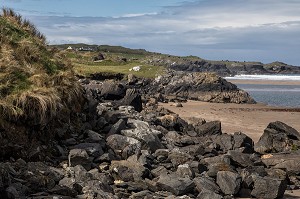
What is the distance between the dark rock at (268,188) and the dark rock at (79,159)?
16.4 feet

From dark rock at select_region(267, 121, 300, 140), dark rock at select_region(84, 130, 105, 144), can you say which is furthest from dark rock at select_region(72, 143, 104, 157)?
dark rock at select_region(267, 121, 300, 140)

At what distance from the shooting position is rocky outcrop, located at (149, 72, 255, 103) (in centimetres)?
5853

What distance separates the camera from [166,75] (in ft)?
229

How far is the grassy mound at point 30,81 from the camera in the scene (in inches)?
527

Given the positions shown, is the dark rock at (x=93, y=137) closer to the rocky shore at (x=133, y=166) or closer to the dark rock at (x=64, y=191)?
the rocky shore at (x=133, y=166)

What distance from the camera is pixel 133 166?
1403cm

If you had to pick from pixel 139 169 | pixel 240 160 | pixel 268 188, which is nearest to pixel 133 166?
pixel 139 169

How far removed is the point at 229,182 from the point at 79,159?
4484 mm

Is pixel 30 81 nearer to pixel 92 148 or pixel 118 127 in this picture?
pixel 92 148

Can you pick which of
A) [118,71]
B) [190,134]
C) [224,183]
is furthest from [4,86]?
[118,71]

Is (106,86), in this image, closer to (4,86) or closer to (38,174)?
(4,86)

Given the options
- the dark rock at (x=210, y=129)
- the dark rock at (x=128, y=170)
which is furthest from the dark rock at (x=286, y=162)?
the dark rock at (x=128, y=170)

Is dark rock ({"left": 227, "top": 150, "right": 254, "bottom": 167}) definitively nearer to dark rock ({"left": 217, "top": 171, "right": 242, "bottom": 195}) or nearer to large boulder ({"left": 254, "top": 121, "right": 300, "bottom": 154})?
dark rock ({"left": 217, "top": 171, "right": 242, "bottom": 195})

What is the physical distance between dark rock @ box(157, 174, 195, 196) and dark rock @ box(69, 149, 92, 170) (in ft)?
7.05
